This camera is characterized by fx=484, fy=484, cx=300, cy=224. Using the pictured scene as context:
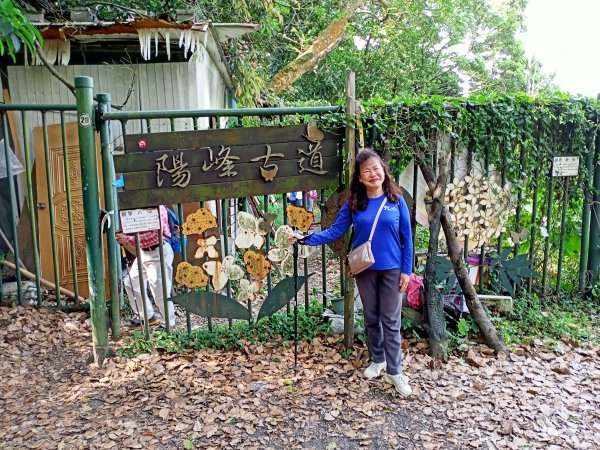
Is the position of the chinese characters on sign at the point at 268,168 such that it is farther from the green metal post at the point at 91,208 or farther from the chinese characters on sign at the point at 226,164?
the green metal post at the point at 91,208

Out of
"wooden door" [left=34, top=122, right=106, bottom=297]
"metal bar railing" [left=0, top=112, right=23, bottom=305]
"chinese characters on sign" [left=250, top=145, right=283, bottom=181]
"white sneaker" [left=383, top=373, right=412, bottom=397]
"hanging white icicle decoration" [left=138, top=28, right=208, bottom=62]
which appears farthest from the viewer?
"wooden door" [left=34, top=122, right=106, bottom=297]

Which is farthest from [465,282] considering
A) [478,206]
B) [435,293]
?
[478,206]

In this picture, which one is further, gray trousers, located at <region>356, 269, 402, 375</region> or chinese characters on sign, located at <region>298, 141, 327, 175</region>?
chinese characters on sign, located at <region>298, 141, 327, 175</region>

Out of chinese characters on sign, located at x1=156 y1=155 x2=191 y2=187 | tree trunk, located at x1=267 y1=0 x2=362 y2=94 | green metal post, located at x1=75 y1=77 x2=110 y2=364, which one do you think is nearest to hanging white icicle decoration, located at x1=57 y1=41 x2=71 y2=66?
green metal post, located at x1=75 y1=77 x2=110 y2=364

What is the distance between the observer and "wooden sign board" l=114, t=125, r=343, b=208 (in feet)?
11.8

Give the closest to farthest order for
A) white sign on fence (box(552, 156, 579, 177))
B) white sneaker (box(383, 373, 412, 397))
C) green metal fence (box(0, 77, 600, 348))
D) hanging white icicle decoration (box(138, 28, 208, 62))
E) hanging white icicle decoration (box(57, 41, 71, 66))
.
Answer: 1. white sneaker (box(383, 373, 412, 397))
2. green metal fence (box(0, 77, 600, 348))
3. white sign on fence (box(552, 156, 579, 177))
4. hanging white icicle decoration (box(138, 28, 208, 62))
5. hanging white icicle decoration (box(57, 41, 71, 66))

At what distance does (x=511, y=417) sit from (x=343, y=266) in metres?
1.64

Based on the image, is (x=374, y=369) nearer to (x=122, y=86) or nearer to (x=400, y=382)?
(x=400, y=382)

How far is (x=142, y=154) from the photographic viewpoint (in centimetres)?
359

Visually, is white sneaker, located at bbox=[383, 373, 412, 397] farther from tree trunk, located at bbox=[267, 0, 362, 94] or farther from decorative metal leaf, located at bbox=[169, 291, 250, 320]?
tree trunk, located at bbox=[267, 0, 362, 94]

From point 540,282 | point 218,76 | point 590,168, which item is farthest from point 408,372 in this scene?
point 218,76

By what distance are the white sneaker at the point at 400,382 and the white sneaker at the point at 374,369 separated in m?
0.10

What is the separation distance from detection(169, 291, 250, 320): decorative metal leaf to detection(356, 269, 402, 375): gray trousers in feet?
3.73

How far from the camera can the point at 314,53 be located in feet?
40.5
